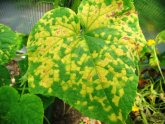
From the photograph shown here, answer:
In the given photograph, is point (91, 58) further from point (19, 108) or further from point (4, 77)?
point (4, 77)

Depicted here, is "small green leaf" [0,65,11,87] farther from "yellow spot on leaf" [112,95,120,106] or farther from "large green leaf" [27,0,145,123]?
"yellow spot on leaf" [112,95,120,106]

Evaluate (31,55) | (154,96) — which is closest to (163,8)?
(154,96)

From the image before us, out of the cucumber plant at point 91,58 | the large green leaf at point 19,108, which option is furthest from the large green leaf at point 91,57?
the large green leaf at point 19,108

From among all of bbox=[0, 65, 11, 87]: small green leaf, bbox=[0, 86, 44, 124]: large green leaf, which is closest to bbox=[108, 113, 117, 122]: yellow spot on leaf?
bbox=[0, 86, 44, 124]: large green leaf

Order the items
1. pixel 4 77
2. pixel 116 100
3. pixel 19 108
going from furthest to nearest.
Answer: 1. pixel 4 77
2. pixel 19 108
3. pixel 116 100

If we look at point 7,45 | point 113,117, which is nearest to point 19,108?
point 7,45

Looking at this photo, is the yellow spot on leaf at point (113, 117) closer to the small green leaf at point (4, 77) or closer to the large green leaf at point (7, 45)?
the large green leaf at point (7, 45)
